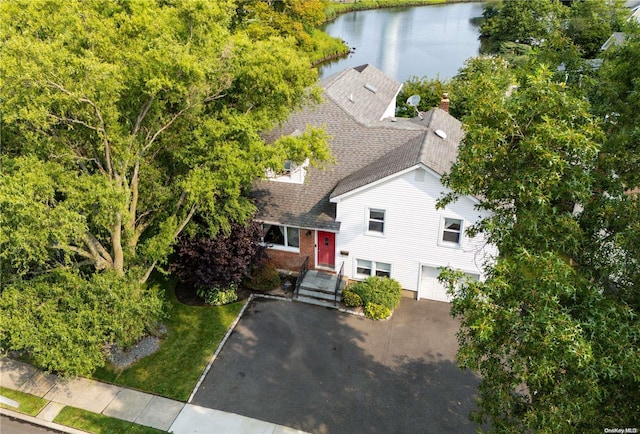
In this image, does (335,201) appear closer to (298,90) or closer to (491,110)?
(298,90)

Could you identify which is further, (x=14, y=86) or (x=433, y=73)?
(x=433, y=73)

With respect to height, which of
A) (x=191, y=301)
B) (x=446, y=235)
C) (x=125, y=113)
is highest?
(x=125, y=113)

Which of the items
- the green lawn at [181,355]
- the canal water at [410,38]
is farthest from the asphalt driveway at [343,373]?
the canal water at [410,38]

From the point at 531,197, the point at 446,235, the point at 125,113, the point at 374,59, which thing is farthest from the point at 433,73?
the point at 531,197

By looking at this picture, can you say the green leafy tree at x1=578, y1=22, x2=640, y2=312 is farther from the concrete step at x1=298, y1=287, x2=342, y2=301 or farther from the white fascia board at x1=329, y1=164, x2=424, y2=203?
the concrete step at x1=298, y1=287, x2=342, y2=301

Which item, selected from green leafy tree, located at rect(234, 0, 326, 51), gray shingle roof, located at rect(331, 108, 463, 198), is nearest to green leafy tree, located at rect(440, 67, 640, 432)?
gray shingle roof, located at rect(331, 108, 463, 198)

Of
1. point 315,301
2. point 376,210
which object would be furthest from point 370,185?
point 315,301

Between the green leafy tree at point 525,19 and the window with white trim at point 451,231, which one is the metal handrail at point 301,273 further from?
the green leafy tree at point 525,19
